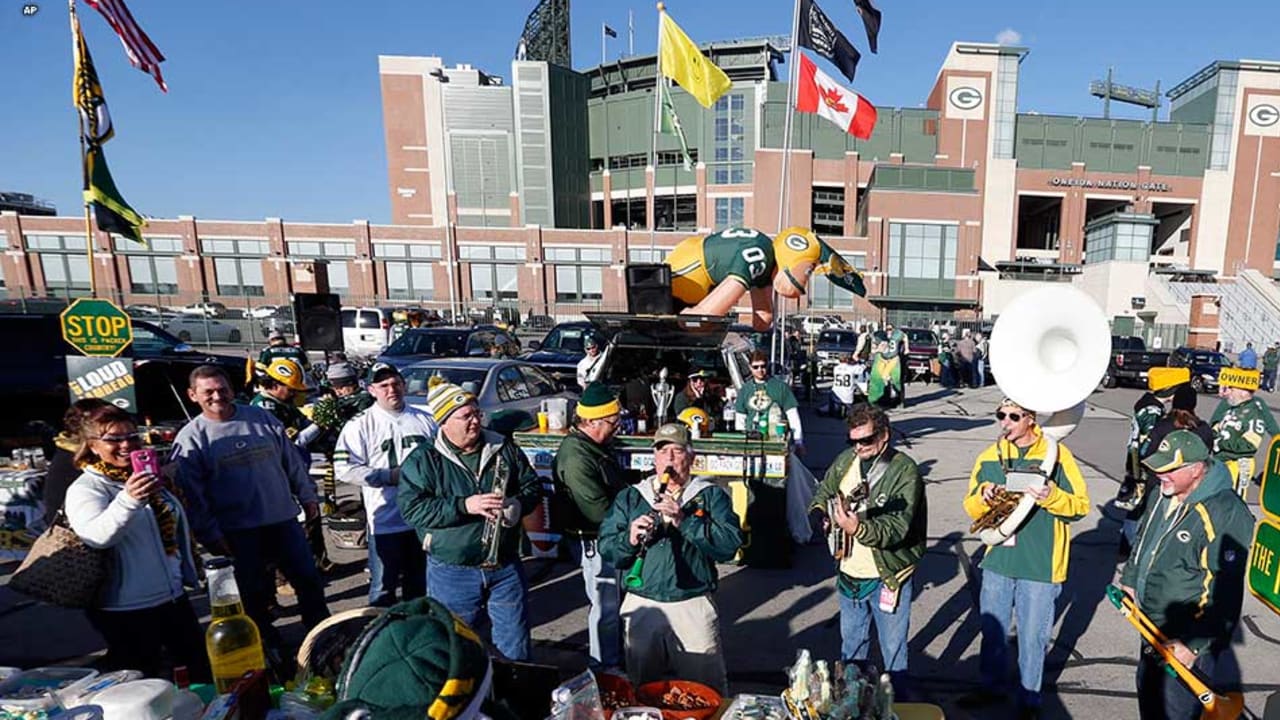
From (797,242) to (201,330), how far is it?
26.7 m

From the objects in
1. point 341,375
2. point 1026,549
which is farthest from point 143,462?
point 1026,549

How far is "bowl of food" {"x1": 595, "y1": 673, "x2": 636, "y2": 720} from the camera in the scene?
1.87 meters

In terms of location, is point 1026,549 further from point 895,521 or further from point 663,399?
point 663,399

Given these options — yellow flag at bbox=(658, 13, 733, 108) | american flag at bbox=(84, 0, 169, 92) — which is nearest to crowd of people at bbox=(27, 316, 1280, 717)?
american flag at bbox=(84, 0, 169, 92)

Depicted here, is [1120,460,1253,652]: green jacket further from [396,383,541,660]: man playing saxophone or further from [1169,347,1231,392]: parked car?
[1169,347,1231,392]: parked car

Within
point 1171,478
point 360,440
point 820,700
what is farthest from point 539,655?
point 1171,478

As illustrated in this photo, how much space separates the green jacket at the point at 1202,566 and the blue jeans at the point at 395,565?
4.28 m

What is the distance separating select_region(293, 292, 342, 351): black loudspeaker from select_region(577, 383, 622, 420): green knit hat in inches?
Answer: 314

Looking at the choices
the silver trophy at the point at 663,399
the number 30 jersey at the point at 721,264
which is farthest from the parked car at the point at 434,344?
the silver trophy at the point at 663,399

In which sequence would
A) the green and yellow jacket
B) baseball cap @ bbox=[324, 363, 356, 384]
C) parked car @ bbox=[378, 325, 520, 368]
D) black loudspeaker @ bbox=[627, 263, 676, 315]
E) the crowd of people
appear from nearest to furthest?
the crowd of people → the green and yellow jacket → baseball cap @ bbox=[324, 363, 356, 384] → black loudspeaker @ bbox=[627, 263, 676, 315] → parked car @ bbox=[378, 325, 520, 368]

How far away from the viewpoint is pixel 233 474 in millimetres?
3396

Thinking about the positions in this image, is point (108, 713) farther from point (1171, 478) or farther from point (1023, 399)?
point (1171, 478)

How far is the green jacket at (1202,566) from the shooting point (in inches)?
95.8

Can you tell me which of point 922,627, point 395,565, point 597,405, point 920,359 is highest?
point 597,405
